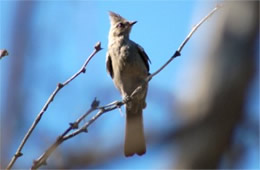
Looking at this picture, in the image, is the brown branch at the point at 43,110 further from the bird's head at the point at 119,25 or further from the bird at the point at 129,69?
the bird's head at the point at 119,25

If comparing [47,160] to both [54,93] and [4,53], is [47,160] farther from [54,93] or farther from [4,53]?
[4,53]

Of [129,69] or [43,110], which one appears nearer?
[43,110]

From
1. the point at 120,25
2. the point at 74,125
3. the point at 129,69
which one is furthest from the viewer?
the point at 120,25

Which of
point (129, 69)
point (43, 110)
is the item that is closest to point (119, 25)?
point (129, 69)

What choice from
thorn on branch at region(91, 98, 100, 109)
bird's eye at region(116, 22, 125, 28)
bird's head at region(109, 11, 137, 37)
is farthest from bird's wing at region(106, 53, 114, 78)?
thorn on branch at region(91, 98, 100, 109)

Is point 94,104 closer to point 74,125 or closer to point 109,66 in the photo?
point 74,125

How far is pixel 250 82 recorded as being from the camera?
123 centimetres

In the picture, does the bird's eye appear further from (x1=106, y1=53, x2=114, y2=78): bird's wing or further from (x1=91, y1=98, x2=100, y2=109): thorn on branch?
(x1=91, y1=98, x2=100, y2=109): thorn on branch

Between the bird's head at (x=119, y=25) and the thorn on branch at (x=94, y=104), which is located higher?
the bird's head at (x=119, y=25)

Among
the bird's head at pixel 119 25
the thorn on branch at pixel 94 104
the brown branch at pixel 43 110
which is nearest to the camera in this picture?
the brown branch at pixel 43 110

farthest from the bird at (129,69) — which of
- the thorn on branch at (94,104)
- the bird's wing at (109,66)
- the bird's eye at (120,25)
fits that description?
the thorn on branch at (94,104)

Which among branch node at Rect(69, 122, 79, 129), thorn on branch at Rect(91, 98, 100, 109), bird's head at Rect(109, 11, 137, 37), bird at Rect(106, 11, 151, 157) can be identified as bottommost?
branch node at Rect(69, 122, 79, 129)

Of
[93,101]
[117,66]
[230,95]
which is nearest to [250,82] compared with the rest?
[230,95]

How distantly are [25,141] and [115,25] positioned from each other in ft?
14.3
